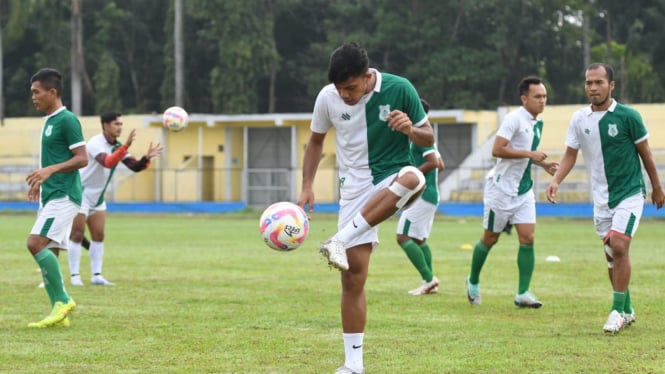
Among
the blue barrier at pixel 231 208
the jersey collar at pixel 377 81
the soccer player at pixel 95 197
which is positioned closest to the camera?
the jersey collar at pixel 377 81

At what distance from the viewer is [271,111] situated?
212 feet

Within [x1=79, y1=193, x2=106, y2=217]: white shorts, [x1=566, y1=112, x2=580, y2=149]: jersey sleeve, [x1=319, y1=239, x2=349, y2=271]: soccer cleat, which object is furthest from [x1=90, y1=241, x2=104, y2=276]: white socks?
[x1=319, y1=239, x2=349, y2=271]: soccer cleat

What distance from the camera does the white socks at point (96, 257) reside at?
15664 mm

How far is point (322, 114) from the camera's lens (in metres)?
8.21

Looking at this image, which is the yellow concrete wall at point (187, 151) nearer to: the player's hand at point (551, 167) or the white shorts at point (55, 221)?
the player's hand at point (551, 167)

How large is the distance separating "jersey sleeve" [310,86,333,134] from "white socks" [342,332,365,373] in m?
1.56

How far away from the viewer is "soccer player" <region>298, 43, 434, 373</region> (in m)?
7.61

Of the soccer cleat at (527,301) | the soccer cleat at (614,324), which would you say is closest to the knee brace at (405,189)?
the soccer cleat at (614,324)

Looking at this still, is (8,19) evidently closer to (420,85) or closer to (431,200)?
(420,85)

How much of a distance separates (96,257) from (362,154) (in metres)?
8.54

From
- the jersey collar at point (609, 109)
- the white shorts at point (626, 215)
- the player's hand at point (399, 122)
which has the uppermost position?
the player's hand at point (399, 122)

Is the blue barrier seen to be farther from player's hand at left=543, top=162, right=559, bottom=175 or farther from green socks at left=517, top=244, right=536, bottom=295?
player's hand at left=543, top=162, right=559, bottom=175

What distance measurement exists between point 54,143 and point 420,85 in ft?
165

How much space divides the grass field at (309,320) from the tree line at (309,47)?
37.6 m
